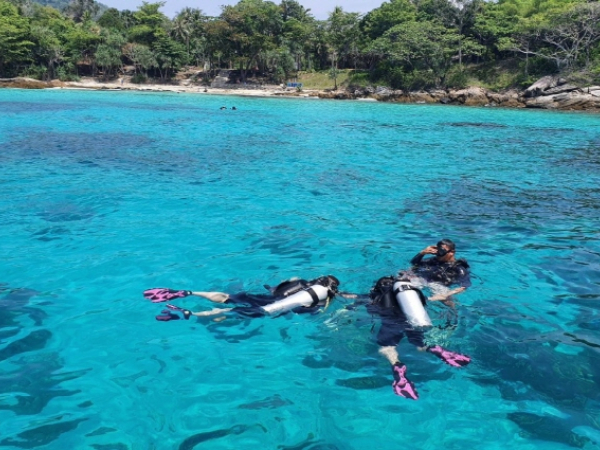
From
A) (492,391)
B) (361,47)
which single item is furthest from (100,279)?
(361,47)

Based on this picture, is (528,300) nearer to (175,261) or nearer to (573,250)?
(573,250)

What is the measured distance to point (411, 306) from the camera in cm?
576

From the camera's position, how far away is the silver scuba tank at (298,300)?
6195 millimetres

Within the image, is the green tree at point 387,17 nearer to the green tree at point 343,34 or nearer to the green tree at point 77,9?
the green tree at point 343,34

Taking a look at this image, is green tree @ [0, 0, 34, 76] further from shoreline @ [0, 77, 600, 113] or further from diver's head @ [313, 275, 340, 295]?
diver's head @ [313, 275, 340, 295]

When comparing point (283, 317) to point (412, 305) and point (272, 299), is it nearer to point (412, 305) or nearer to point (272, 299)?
point (272, 299)

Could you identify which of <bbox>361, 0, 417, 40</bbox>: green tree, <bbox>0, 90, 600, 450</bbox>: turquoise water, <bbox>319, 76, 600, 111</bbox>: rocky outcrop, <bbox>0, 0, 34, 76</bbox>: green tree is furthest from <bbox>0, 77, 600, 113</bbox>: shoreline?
<bbox>0, 90, 600, 450</bbox>: turquoise water

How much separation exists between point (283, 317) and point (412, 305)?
1723 millimetres

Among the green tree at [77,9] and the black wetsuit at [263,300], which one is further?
the green tree at [77,9]

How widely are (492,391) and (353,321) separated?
1867 millimetres

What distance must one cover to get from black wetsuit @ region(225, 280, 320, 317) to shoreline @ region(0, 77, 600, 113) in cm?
4970

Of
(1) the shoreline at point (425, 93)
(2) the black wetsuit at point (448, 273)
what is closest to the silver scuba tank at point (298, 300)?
(2) the black wetsuit at point (448, 273)

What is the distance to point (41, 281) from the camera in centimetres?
744

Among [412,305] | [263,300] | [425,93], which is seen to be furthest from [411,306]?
[425,93]
